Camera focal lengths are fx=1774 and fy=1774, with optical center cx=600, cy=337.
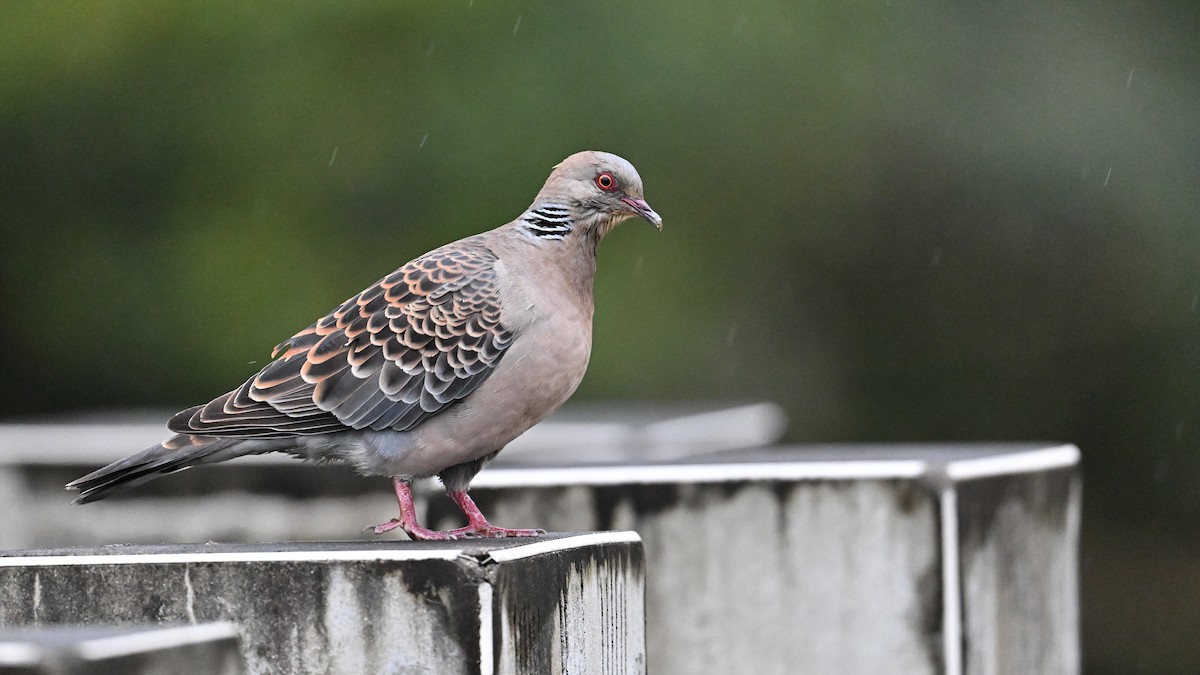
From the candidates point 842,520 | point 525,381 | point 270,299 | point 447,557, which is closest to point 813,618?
point 842,520

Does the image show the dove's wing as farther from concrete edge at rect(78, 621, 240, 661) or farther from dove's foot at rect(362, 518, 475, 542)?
concrete edge at rect(78, 621, 240, 661)

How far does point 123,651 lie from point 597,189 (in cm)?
208

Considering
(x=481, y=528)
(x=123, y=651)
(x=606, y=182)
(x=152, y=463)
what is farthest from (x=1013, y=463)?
(x=123, y=651)

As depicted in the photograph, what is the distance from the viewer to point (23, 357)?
46.0 ft

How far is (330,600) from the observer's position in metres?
4.12

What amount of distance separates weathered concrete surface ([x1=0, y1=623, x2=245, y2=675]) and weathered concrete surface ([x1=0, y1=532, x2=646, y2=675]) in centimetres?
11

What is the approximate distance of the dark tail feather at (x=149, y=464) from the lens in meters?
4.66

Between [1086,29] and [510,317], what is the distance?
1009 cm

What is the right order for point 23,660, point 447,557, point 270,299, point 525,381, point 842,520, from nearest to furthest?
point 23,660 → point 447,557 → point 525,381 → point 842,520 → point 270,299

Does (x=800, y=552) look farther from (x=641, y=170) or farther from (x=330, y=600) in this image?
(x=641, y=170)

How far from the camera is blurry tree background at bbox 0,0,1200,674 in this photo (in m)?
13.4

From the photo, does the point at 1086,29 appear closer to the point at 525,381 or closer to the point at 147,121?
the point at 147,121

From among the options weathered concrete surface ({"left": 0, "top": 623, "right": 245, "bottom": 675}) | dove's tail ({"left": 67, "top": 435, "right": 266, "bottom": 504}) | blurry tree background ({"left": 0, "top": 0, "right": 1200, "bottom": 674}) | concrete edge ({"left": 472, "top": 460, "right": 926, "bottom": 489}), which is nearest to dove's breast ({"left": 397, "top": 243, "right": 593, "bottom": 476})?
dove's tail ({"left": 67, "top": 435, "right": 266, "bottom": 504})

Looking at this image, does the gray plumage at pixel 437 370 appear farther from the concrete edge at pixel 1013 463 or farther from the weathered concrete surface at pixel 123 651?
the concrete edge at pixel 1013 463
